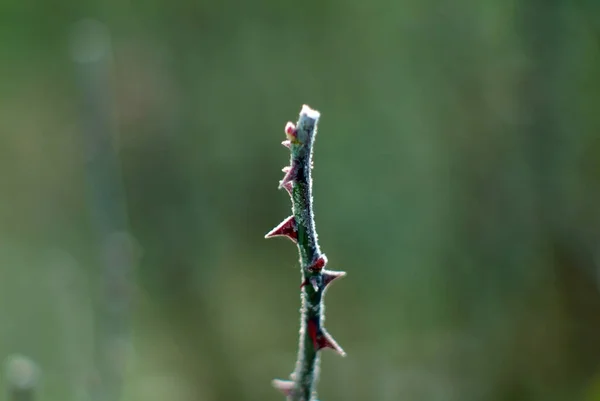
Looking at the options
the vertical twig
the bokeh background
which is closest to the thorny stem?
the vertical twig

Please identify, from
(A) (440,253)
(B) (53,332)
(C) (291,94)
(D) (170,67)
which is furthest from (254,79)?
(B) (53,332)

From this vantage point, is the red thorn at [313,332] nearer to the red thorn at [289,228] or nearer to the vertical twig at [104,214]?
the red thorn at [289,228]

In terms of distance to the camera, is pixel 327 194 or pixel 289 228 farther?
pixel 327 194

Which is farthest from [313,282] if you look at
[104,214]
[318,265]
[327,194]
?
[327,194]

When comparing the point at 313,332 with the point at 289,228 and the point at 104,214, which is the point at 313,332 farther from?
the point at 104,214

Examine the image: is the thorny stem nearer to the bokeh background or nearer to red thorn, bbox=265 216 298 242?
red thorn, bbox=265 216 298 242

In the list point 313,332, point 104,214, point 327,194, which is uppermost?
point 327,194

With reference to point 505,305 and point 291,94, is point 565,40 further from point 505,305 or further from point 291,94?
point 291,94
